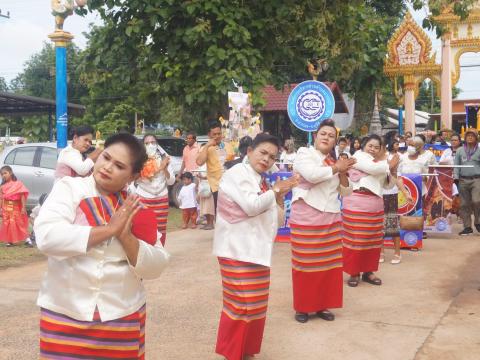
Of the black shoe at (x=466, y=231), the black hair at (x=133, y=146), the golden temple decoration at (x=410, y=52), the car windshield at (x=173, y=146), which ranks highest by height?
the golden temple decoration at (x=410, y=52)

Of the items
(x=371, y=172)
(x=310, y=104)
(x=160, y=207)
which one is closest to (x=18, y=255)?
(x=160, y=207)

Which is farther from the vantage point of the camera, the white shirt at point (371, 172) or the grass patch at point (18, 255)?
the grass patch at point (18, 255)

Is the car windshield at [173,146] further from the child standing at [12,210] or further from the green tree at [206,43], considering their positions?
the child standing at [12,210]

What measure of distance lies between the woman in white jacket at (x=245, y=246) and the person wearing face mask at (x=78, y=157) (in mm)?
2228

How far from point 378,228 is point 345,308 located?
3.85 feet

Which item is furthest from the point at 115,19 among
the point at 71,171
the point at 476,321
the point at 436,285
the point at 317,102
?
the point at 476,321

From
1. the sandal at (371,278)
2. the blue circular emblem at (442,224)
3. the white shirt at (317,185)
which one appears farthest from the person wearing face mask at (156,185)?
the blue circular emblem at (442,224)

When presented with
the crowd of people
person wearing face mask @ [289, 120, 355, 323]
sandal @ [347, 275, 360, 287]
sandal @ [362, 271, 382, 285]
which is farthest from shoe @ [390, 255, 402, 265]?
person wearing face mask @ [289, 120, 355, 323]

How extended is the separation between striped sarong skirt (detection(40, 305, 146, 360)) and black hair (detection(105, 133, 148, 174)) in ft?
2.03

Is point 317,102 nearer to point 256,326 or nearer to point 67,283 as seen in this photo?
point 256,326

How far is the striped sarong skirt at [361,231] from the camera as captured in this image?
632 cm

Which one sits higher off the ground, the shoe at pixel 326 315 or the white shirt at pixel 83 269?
the white shirt at pixel 83 269

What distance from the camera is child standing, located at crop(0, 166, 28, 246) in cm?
888

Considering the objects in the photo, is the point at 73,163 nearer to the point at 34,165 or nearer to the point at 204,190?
the point at 204,190
